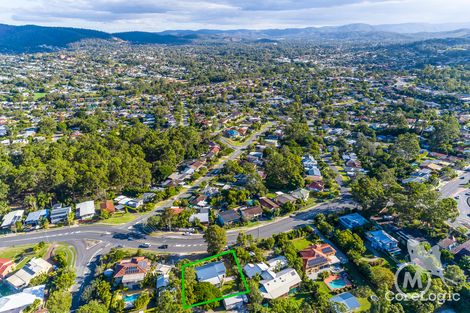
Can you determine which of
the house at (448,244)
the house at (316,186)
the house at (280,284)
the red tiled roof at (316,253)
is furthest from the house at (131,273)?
the house at (448,244)

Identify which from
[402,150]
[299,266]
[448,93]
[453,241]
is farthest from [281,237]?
[448,93]

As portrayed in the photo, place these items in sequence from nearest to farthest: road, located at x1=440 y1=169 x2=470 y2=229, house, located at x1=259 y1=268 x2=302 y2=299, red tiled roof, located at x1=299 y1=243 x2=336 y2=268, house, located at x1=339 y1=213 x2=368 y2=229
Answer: house, located at x1=259 y1=268 x2=302 y2=299 < red tiled roof, located at x1=299 y1=243 x2=336 y2=268 < house, located at x1=339 y1=213 x2=368 y2=229 < road, located at x1=440 y1=169 x2=470 y2=229

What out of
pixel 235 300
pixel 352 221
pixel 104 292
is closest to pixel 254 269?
pixel 235 300

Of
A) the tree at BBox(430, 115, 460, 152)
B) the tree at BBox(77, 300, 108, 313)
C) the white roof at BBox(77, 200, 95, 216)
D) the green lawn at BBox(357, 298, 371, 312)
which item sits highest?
the tree at BBox(430, 115, 460, 152)

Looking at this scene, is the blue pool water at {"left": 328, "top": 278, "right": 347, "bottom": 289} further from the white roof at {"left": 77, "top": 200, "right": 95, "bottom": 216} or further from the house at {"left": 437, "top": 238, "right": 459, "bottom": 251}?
the white roof at {"left": 77, "top": 200, "right": 95, "bottom": 216}

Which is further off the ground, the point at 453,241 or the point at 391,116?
the point at 391,116

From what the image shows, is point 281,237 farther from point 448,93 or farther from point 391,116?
point 448,93

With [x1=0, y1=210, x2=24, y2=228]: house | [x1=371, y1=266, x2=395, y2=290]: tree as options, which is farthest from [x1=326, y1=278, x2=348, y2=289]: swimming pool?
[x1=0, y1=210, x2=24, y2=228]: house
